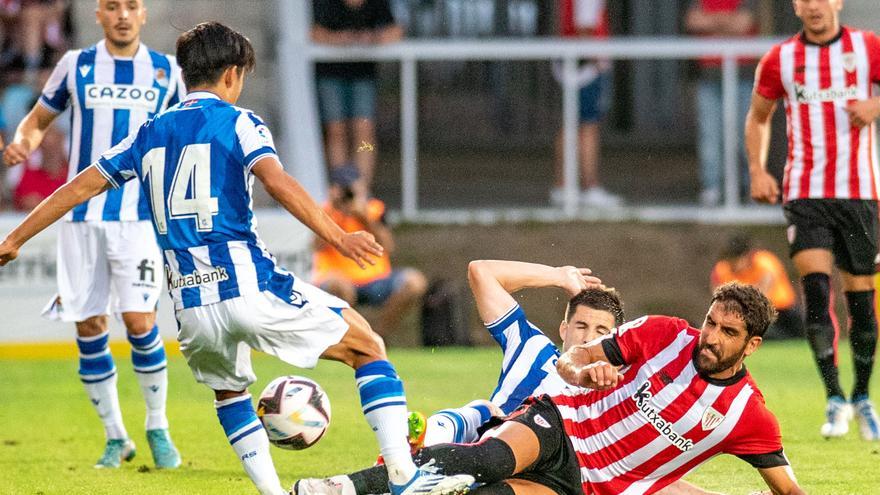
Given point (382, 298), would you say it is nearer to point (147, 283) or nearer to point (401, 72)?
point (401, 72)

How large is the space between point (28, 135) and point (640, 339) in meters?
3.66

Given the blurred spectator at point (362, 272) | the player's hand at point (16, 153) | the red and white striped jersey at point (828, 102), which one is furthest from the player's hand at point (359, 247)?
the blurred spectator at point (362, 272)

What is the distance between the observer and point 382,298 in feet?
45.3

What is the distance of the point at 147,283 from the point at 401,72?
7.31 metres

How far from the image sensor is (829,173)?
879 centimetres

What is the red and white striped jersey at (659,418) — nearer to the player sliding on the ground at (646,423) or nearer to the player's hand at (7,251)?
the player sliding on the ground at (646,423)

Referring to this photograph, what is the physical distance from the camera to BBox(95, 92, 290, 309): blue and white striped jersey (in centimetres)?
592

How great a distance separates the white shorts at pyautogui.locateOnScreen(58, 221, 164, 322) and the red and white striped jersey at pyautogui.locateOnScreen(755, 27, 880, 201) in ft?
11.8

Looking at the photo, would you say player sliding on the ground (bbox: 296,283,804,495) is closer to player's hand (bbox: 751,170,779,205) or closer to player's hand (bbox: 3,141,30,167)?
player's hand (bbox: 751,170,779,205)

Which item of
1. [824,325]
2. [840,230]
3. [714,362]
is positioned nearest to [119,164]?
[714,362]

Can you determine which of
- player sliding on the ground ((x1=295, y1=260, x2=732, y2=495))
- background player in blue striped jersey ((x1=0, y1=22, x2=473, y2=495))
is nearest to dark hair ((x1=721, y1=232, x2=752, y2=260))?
player sliding on the ground ((x1=295, y1=260, x2=732, y2=495))

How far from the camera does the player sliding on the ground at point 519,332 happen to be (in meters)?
6.60

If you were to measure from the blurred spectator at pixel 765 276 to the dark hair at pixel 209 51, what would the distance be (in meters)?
8.42

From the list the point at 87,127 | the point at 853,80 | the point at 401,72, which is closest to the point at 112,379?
the point at 87,127
